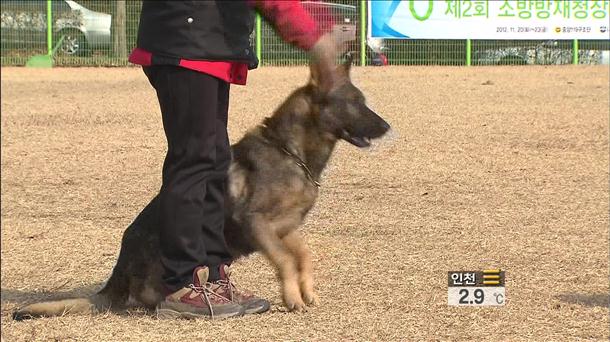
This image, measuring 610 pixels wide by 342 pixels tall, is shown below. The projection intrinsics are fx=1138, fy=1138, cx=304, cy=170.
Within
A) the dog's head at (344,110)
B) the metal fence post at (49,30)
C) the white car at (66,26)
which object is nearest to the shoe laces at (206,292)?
the dog's head at (344,110)

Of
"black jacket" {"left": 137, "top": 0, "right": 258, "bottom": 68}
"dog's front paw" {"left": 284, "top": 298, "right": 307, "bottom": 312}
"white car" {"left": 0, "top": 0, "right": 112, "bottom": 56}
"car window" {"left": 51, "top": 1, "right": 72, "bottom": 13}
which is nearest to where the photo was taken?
"black jacket" {"left": 137, "top": 0, "right": 258, "bottom": 68}

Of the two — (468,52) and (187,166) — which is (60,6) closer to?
(468,52)

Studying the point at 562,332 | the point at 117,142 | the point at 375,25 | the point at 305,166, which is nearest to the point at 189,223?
the point at 305,166

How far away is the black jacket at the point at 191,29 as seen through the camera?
173 inches

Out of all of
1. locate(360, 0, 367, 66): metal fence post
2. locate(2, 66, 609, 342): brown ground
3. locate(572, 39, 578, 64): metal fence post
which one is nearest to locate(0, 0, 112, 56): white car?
locate(360, 0, 367, 66): metal fence post

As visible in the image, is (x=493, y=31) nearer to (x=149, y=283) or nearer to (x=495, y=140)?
(x=495, y=140)

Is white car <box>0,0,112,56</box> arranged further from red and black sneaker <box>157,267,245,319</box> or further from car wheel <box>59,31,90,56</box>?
red and black sneaker <box>157,267,245,319</box>

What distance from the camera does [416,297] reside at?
5.03m

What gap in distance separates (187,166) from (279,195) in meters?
0.51

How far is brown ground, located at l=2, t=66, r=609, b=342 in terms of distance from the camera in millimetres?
4562

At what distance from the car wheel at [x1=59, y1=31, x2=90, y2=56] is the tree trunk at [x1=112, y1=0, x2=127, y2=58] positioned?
0.67 meters

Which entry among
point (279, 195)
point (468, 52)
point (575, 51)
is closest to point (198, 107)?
point (279, 195)

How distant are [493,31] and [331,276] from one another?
18130mm

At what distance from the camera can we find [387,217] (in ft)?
24.1
